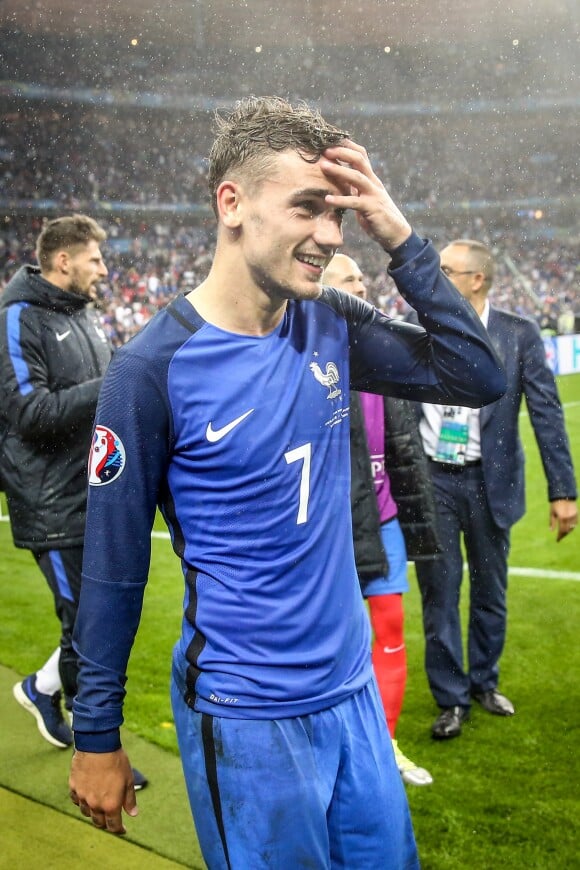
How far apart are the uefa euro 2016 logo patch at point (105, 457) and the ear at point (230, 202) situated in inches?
17.7

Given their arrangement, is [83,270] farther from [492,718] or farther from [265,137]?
[492,718]

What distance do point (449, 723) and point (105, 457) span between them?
265 cm

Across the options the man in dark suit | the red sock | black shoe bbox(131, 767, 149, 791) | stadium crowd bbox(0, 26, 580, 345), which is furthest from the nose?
stadium crowd bbox(0, 26, 580, 345)

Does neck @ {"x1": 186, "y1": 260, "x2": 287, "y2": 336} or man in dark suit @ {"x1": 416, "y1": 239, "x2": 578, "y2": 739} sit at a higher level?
Result: neck @ {"x1": 186, "y1": 260, "x2": 287, "y2": 336}

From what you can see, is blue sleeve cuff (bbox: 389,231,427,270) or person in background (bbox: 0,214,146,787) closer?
blue sleeve cuff (bbox: 389,231,427,270)

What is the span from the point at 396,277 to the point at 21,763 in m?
2.80

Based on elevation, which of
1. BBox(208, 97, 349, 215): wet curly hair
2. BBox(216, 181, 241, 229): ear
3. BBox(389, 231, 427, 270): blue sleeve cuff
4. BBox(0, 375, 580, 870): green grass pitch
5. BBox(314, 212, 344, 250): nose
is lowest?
BBox(0, 375, 580, 870): green grass pitch

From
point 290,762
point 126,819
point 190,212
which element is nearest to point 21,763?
point 126,819

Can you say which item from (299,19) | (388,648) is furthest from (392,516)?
(299,19)

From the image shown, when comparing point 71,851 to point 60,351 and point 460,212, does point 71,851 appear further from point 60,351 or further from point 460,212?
point 460,212

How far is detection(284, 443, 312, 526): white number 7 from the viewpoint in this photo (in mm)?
1853

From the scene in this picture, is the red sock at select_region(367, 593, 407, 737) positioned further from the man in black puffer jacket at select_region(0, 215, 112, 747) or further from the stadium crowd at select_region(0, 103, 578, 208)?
the stadium crowd at select_region(0, 103, 578, 208)

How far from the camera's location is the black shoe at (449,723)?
13.1 feet

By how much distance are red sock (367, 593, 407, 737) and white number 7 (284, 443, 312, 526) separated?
68.2 inches
